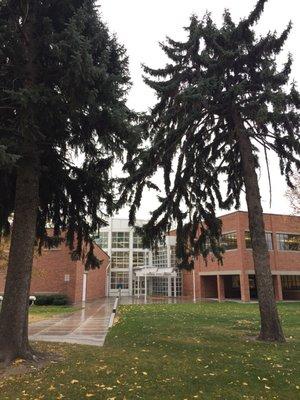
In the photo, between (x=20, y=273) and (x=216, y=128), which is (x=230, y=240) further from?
(x=20, y=273)

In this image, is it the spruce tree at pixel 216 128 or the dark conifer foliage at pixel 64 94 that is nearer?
the dark conifer foliage at pixel 64 94

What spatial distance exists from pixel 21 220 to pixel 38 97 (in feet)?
8.92

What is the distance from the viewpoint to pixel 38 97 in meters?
7.47

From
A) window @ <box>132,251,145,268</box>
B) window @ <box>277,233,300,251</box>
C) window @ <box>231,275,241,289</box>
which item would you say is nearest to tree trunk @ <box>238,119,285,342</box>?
window @ <box>277,233,300,251</box>

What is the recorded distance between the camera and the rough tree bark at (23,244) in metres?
7.99

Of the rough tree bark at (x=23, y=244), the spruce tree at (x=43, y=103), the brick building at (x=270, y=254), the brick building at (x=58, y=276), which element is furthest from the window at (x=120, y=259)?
the rough tree bark at (x=23, y=244)

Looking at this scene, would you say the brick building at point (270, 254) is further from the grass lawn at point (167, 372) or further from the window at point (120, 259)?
the grass lawn at point (167, 372)

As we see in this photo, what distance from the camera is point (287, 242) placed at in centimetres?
3744

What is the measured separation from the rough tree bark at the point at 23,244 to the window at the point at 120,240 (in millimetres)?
49040

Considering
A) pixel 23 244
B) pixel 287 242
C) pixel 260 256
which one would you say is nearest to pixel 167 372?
pixel 23 244

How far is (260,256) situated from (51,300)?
22712 millimetres

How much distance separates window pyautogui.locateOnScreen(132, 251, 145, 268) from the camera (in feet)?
188

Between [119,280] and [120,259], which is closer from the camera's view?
[119,280]

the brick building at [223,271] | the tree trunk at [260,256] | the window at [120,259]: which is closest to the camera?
the tree trunk at [260,256]
